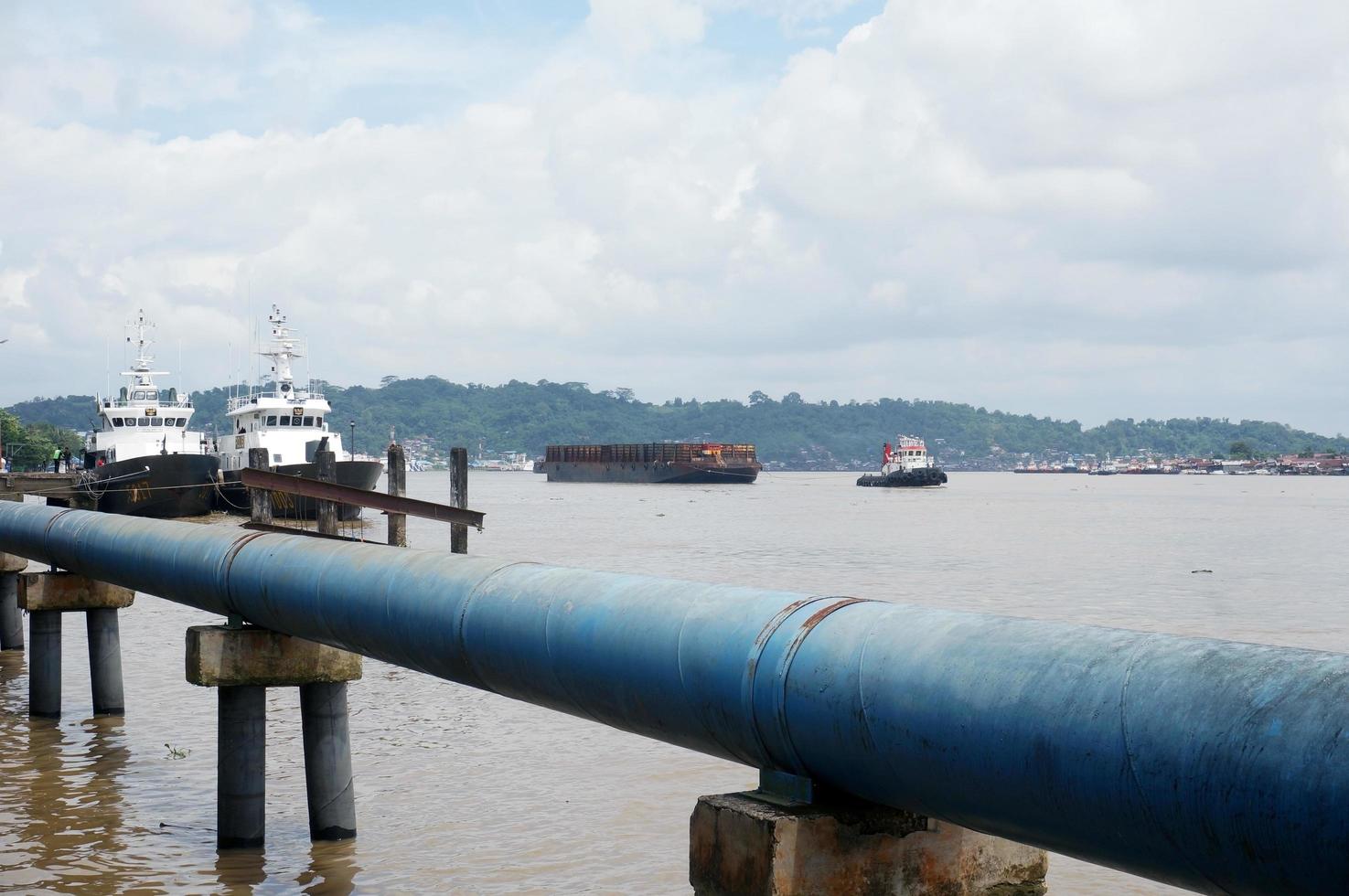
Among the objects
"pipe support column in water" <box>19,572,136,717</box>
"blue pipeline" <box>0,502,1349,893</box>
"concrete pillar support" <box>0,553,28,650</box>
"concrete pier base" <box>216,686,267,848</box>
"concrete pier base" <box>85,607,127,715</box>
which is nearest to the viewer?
"blue pipeline" <box>0,502,1349,893</box>

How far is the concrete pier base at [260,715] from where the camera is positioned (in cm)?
877

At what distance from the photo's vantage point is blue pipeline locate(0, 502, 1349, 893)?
2.97 m

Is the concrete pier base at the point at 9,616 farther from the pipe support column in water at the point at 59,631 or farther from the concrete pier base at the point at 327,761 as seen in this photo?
the concrete pier base at the point at 327,761

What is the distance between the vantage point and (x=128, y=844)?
9.86 m

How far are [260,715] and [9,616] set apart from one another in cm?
1140

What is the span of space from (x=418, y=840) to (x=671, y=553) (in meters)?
37.0

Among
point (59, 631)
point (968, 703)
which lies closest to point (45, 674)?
point (59, 631)

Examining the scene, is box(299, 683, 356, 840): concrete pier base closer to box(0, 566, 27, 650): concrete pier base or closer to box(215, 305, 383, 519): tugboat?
box(0, 566, 27, 650): concrete pier base

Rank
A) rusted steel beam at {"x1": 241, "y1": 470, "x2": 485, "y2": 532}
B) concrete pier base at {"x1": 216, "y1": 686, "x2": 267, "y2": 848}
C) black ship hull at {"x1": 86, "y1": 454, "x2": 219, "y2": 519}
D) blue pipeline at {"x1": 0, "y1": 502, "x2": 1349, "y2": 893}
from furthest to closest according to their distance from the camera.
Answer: black ship hull at {"x1": 86, "y1": 454, "x2": 219, "y2": 519}
rusted steel beam at {"x1": 241, "y1": 470, "x2": 485, "y2": 532}
concrete pier base at {"x1": 216, "y1": 686, "x2": 267, "y2": 848}
blue pipeline at {"x1": 0, "y1": 502, "x2": 1349, "y2": 893}

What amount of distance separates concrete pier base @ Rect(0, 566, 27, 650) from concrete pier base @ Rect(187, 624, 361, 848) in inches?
421

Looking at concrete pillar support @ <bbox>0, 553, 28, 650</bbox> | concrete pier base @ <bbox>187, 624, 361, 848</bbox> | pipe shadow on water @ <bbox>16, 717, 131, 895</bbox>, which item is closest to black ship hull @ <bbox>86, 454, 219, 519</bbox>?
concrete pillar support @ <bbox>0, 553, 28, 650</bbox>

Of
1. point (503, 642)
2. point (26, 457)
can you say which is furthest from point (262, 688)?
point (26, 457)

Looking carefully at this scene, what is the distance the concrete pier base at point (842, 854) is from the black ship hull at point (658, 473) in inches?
5693

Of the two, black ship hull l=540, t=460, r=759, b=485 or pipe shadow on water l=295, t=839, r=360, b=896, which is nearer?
pipe shadow on water l=295, t=839, r=360, b=896
